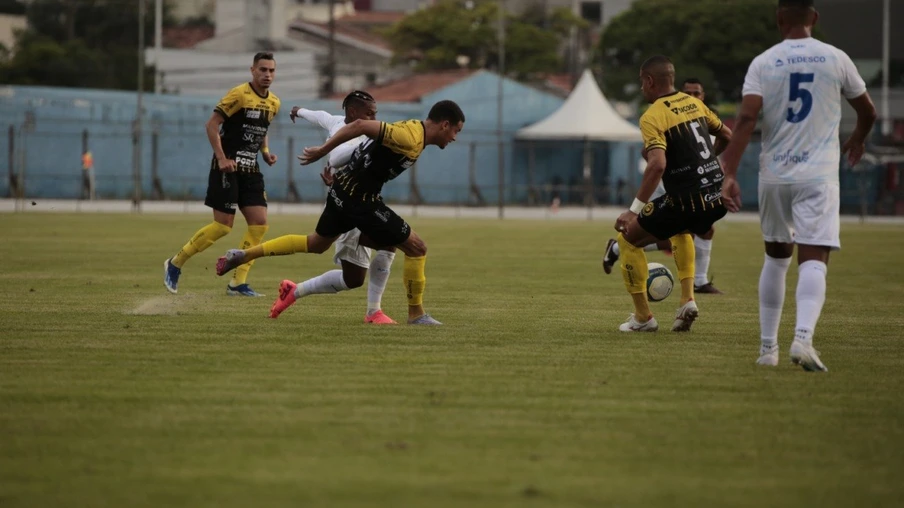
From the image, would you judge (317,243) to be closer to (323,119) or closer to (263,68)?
(323,119)

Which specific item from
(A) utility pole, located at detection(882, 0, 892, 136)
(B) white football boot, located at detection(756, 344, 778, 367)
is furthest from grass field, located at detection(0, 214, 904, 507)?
(A) utility pole, located at detection(882, 0, 892, 136)

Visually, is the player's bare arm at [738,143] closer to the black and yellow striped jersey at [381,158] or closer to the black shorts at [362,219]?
the black and yellow striped jersey at [381,158]

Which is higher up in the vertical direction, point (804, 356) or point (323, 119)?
point (323, 119)

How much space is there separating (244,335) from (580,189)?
4205 cm

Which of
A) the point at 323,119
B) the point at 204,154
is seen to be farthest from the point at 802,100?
the point at 204,154

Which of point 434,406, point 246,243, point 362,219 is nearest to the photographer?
point 434,406

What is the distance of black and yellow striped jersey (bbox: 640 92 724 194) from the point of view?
1000 centimetres

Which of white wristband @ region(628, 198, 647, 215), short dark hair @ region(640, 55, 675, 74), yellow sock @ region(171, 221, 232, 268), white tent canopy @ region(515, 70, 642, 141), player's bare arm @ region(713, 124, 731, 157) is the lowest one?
yellow sock @ region(171, 221, 232, 268)

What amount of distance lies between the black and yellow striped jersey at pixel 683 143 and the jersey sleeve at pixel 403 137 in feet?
5.49

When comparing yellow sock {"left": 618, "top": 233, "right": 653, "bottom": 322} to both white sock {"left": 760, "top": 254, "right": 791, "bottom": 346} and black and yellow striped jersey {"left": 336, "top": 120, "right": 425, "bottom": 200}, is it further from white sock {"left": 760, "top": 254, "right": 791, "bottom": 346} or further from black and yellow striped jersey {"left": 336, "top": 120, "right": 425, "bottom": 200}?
white sock {"left": 760, "top": 254, "right": 791, "bottom": 346}

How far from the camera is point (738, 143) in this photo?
802cm

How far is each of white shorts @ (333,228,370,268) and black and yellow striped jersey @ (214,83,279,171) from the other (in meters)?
3.02

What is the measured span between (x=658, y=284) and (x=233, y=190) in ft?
14.8

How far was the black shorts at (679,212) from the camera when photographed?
10102mm
